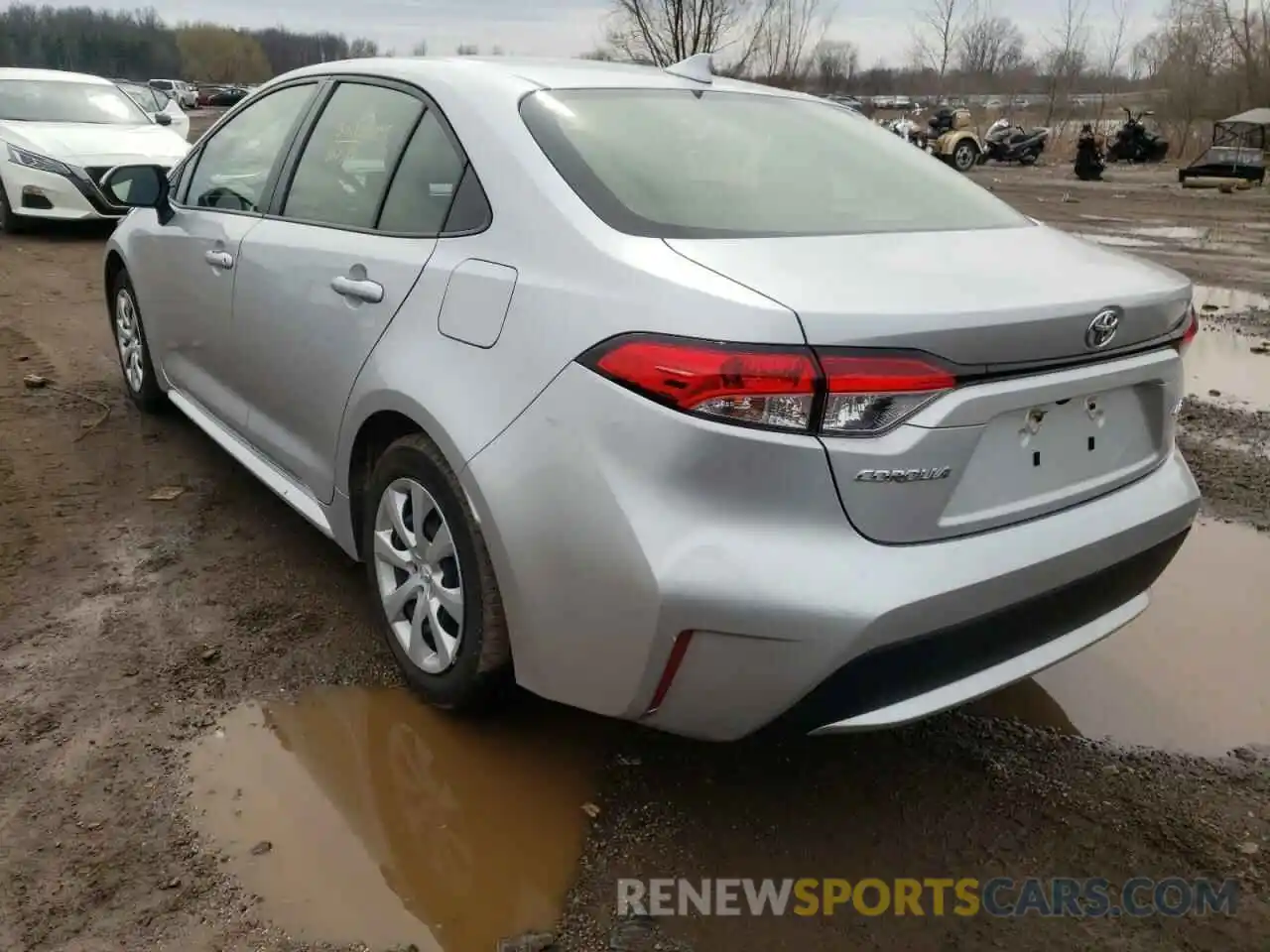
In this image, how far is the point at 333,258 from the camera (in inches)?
112

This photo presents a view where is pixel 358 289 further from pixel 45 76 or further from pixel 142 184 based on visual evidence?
pixel 45 76

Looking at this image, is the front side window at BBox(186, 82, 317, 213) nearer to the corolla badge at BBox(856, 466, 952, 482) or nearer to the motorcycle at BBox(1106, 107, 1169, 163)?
the corolla badge at BBox(856, 466, 952, 482)

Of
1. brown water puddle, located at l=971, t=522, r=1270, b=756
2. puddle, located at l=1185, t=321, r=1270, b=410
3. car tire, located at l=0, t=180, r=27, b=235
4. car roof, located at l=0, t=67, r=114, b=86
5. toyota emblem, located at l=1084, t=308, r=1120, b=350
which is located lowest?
brown water puddle, located at l=971, t=522, r=1270, b=756

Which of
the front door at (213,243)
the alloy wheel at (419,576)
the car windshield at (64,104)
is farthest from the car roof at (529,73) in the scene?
the car windshield at (64,104)

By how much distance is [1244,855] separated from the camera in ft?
7.52

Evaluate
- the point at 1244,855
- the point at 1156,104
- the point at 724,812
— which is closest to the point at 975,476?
the point at 724,812

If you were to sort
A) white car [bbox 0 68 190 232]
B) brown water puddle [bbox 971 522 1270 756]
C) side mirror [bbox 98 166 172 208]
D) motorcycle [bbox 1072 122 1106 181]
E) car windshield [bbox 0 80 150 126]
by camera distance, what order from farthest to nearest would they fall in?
motorcycle [bbox 1072 122 1106 181], car windshield [bbox 0 80 150 126], white car [bbox 0 68 190 232], side mirror [bbox 98 166 172 208], brown water puddle [bbox 971 522 1270 756]

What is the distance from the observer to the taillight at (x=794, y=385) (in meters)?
1.83

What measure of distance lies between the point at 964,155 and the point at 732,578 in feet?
86.5

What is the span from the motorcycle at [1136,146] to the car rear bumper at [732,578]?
1195 inches

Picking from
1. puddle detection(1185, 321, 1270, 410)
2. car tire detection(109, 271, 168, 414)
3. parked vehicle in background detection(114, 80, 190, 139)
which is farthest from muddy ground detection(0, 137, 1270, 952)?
parked vehicle in background detection(114, 80, 190, 139)

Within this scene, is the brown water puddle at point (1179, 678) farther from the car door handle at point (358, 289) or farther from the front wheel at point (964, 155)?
the front wheel at point (964, 155)

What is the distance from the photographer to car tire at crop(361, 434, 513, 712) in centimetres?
235

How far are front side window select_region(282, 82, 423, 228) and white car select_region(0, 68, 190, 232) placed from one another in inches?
279
